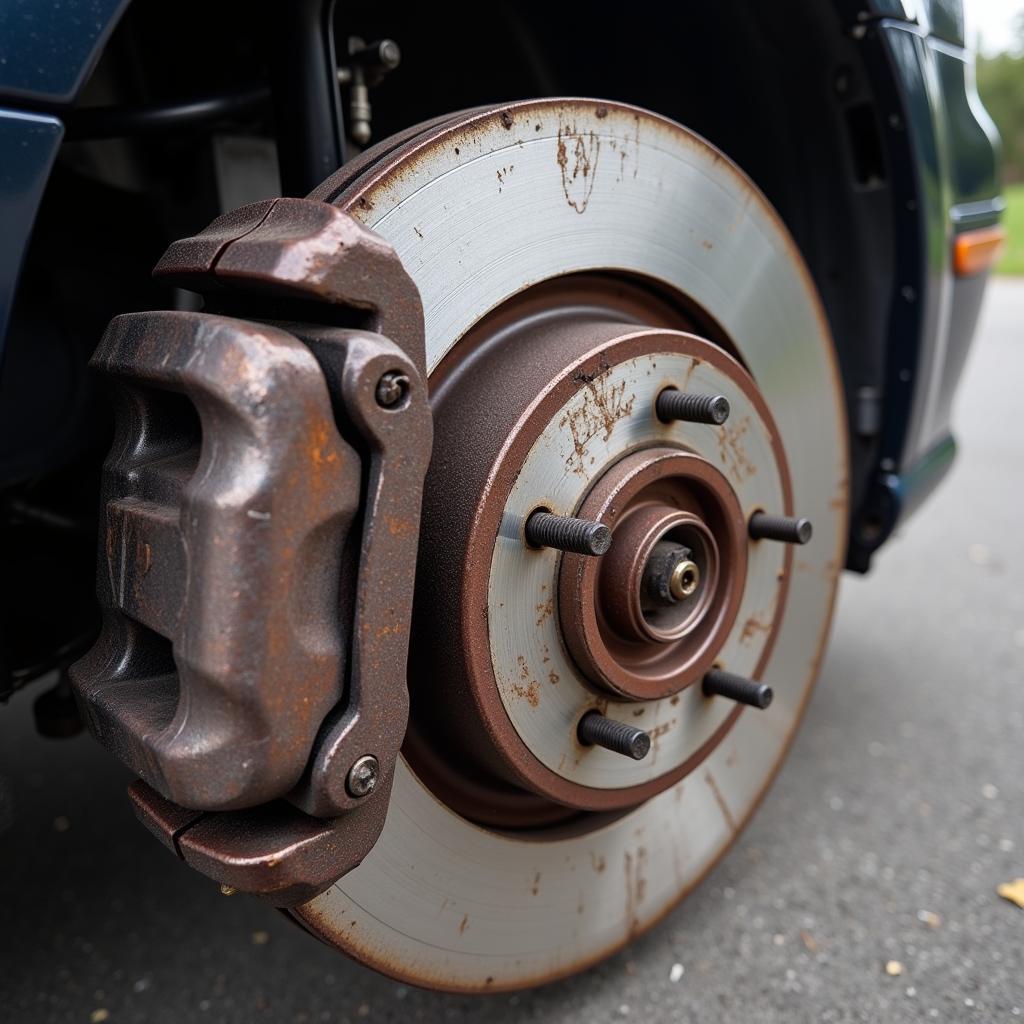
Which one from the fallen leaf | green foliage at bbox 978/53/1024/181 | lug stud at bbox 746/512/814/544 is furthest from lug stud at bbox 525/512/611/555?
green foliage at bbox 978/53/1024/181

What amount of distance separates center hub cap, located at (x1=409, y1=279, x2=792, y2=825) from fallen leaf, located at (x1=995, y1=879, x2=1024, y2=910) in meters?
0.51

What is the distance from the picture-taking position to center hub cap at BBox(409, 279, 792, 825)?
0.75 m

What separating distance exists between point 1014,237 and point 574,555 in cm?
1642

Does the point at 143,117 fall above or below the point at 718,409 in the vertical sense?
above

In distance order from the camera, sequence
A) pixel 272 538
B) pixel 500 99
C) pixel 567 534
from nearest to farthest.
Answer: pixel 272 538, pixel 567 534, pixel 500 99

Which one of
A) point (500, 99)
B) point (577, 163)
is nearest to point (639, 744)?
point (577, 163)

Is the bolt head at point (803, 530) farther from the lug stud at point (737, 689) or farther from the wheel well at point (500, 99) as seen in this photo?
the wheel well at point (500, 99)

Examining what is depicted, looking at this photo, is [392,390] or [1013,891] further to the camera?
[1013,891]

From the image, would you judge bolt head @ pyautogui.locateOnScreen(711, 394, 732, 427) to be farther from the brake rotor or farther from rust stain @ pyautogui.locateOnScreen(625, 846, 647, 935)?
rust stain @ pyautogui.locateOnScreen(625, 846, 647, 935)

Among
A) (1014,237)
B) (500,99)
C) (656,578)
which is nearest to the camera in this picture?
(656,578)

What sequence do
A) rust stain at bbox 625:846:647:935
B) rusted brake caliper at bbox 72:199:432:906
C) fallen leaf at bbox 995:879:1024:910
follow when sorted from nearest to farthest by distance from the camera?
rusted brake caliper at bbox 72:199:432:906
rust stain at bbox 625:846:647:935
fallen leaf at bbox 995:879:1024:910

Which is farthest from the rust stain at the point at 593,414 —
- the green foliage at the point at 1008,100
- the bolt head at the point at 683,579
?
the green foliage at the point at 1008,100

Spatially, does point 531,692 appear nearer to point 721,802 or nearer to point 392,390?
point 392,390

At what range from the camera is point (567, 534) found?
0.73 meters
